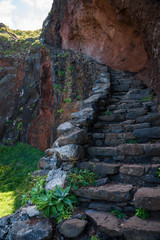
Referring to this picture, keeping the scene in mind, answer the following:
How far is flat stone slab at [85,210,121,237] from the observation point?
1.71 m

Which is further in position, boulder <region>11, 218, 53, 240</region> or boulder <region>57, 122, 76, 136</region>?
boulder <region>57, 122, 76, 136</region>

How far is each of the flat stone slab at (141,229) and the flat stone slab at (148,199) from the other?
0.13 m

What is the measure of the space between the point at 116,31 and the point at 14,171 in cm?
797

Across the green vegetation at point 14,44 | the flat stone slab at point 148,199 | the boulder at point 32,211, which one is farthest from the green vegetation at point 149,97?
the green vegetation at point 14,44

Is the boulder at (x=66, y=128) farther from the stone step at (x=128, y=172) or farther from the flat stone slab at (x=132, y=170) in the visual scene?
the flat stone slab at (x=132, y=170)

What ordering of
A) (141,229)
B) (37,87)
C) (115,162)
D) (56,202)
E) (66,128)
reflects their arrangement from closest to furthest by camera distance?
1. (141,229)
2. (56,202)
3. (115,162)
4. (66,128)
5. (37,87)

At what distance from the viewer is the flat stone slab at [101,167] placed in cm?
241

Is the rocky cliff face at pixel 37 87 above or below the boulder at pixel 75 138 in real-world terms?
above

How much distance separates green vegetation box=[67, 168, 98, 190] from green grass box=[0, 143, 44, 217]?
6.47 ft

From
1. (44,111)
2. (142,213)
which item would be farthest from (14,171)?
(142,213)

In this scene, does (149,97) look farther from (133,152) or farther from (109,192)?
(109,192)

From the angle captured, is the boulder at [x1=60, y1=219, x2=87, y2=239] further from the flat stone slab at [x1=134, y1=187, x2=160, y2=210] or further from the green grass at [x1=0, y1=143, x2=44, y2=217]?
the green grass at [x1=0, y1=143, x2=44, y2=217]

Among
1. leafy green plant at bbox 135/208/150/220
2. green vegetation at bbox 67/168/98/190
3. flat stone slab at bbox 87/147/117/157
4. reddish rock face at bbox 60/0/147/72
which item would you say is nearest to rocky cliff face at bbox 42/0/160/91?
reddish rock face at bbox 60/0/147/72

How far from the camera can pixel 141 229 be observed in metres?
1.57
